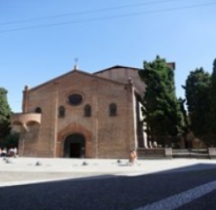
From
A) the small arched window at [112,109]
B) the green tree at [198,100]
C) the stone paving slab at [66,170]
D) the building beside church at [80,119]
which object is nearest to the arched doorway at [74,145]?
the building beside church at [80,119]

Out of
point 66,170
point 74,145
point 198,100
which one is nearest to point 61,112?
point 74,145

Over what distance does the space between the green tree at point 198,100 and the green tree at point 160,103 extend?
102 inches

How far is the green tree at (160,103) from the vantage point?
87.1ft

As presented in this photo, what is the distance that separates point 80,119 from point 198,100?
12754 millimetres

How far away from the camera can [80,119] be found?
29.2 meters

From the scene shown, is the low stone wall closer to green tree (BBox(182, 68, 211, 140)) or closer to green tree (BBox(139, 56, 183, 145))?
green tree (BBox(139, 56, 183, 145))

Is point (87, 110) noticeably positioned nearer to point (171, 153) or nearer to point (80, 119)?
point (80, 119)

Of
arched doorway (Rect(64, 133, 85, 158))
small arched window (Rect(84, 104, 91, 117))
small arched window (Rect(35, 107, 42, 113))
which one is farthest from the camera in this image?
small arched window (Rect(35, 107, 42, 113))

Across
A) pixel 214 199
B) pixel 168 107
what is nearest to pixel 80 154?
pixel 168 107

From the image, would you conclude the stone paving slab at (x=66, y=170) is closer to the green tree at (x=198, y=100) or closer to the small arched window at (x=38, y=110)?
the green tree at (x=198, y=100)

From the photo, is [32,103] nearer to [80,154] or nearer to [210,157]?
[80,154]

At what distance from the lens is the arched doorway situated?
95.3ft

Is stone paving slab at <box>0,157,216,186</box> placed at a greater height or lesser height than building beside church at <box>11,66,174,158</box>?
lesser

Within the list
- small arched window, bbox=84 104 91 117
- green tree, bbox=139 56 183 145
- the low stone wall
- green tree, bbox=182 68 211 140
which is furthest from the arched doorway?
green tree, bbox=182 68 211 140
